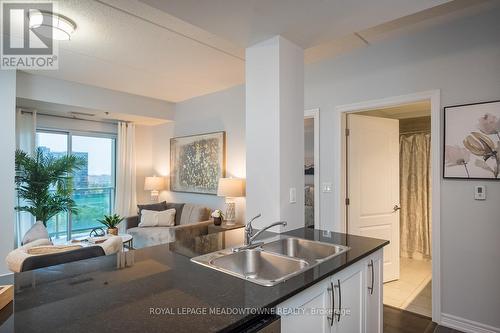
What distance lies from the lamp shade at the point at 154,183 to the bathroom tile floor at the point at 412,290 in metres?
4.02

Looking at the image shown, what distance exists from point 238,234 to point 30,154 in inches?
154

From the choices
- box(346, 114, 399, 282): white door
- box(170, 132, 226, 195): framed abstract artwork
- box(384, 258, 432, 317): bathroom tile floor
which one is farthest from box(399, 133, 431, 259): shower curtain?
box(170, 132, 226, 195): framed abstract artwork

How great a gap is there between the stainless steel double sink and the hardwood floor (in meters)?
1.26

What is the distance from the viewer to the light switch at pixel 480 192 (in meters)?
2.23

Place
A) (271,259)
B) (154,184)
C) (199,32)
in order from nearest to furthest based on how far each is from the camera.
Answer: (271,259) → (199,32) → (154,184)

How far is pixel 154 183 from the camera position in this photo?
5.29 metres

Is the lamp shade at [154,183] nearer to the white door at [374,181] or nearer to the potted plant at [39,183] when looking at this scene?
the potted plant at [39,183]

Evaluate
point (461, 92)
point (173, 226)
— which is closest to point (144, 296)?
point (461, 92)

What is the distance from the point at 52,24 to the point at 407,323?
401 cm

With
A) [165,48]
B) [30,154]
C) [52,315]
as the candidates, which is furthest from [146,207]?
[52,315]

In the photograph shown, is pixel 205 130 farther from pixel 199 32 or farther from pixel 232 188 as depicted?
pixel 199 32

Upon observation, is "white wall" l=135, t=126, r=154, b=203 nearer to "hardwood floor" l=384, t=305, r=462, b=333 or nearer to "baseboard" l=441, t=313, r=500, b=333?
"hardwood floor" l=384, t=305, r=462, b=333

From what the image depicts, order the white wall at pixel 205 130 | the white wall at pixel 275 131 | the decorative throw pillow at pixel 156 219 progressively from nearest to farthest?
the white wall at pixel 275 131, the white wall at pixel 205 130, the decorative throw pillow at pixel 156 219

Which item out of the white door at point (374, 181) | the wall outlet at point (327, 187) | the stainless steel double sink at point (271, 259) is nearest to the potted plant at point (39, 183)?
the stainless steel double sink at point (271, 259)
